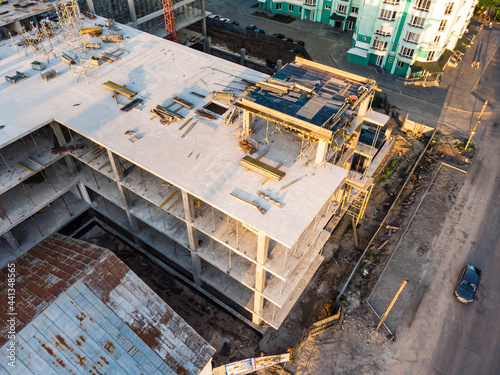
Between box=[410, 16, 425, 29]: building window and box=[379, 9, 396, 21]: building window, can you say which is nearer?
box=[410, 16, 425, 29]: building window

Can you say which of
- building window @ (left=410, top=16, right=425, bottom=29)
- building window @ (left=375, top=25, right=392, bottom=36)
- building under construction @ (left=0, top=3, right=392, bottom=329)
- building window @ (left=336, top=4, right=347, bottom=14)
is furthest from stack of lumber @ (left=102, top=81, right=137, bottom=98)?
building window @ (left=336, top=4, right=347, bottom=14)

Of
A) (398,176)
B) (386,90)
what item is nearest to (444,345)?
(398,176)

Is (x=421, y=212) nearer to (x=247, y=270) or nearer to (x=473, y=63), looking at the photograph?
(x=247, y=270)

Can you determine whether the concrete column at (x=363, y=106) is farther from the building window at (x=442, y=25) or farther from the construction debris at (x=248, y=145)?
the building window at (x=442, y=25)

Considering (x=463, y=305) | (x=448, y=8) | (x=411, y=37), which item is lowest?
(x=463, y=305)

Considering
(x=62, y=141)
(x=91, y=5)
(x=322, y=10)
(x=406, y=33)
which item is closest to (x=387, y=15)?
(x=406, y=33)

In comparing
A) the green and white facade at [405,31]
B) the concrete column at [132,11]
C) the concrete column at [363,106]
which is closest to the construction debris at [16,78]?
the concrete column at [132,11]

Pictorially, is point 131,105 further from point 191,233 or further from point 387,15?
point 387,15

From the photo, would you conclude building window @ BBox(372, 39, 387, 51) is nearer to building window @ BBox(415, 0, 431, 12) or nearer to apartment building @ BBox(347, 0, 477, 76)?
apartment building @ BBox(347, 0, 477, 76)
